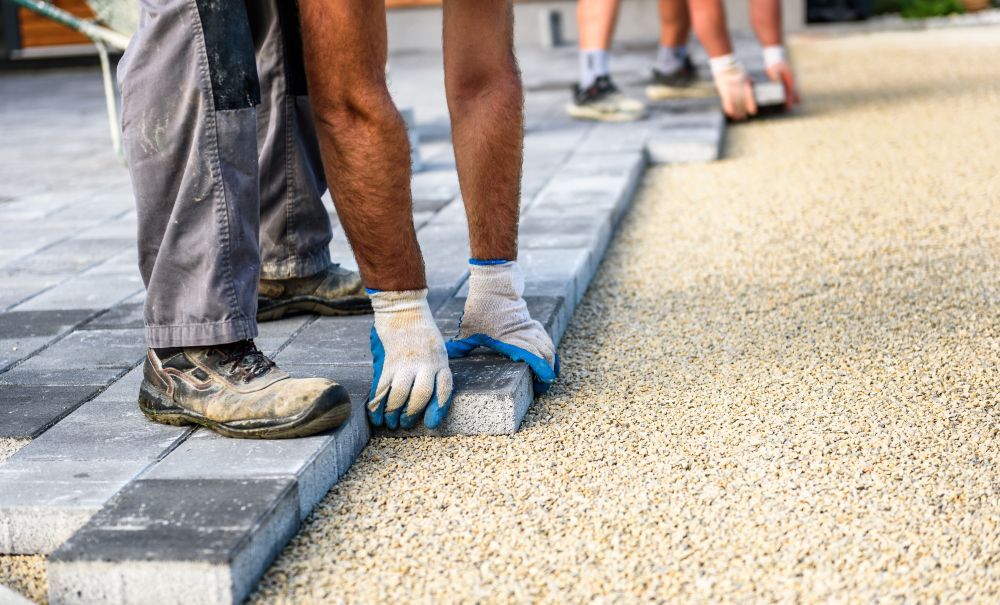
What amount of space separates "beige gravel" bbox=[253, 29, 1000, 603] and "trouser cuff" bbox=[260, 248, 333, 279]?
1.88 ft

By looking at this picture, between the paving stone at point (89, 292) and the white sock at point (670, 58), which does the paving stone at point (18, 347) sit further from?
the white sock at point (670, 58)

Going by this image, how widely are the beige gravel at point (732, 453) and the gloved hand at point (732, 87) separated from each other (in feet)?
6.66

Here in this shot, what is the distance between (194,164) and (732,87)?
13.6ft

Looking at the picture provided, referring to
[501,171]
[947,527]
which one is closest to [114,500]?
[501,171]

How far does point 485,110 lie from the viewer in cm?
224

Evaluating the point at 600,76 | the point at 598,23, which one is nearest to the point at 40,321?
the point at 600,76

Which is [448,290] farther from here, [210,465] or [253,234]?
[210,465]

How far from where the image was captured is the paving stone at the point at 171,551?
1570 millimetres

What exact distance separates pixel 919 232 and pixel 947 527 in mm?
1988

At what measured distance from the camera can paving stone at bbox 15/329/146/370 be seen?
2.41 meters

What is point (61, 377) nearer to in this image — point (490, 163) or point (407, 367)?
point (407, 367)

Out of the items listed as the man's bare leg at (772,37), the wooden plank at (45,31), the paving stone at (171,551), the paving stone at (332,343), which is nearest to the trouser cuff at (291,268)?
the paving stone at (332,343)

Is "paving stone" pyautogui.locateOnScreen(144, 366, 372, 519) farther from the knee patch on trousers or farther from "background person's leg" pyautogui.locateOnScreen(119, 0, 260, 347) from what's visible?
A: the knee patch on trousers

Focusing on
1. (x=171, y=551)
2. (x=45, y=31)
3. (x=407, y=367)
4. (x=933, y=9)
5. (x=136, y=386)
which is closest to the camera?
(x=171, y=551)
